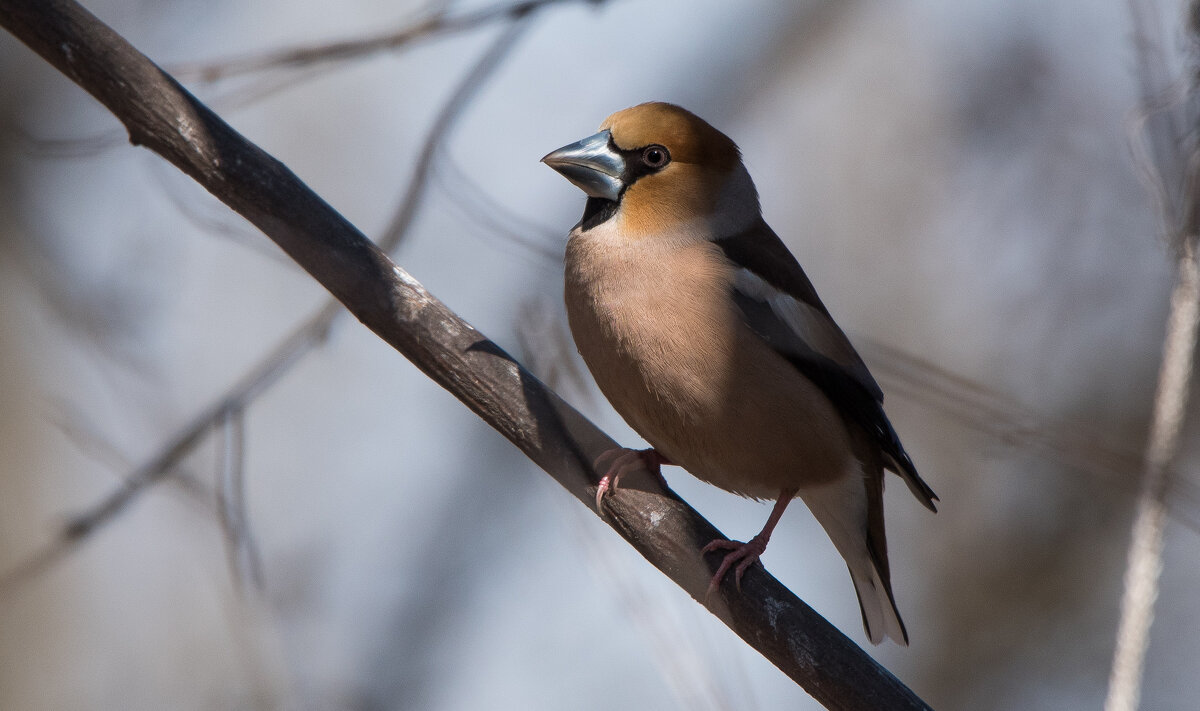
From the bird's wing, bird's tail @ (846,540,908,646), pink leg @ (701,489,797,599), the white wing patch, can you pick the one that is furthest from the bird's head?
bird's tail @ (846,540,908,646)

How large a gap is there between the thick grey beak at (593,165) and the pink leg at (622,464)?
2.94 feet

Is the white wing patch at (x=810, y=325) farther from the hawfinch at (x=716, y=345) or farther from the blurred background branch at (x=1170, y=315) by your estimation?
the blurred background branch at (x=1170, y=315)

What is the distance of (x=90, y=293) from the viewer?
20.8 feet

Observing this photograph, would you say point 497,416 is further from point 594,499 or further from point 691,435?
point 691,435

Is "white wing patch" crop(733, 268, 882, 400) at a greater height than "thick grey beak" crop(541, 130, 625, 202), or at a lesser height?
lesser

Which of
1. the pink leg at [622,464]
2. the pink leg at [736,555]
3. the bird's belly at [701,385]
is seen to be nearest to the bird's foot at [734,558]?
the pink leg at [736,555]

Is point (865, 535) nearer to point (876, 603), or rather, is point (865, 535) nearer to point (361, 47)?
point (876, 603)

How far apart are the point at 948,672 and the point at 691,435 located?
5.28 meters

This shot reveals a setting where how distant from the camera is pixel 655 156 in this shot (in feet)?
12.6

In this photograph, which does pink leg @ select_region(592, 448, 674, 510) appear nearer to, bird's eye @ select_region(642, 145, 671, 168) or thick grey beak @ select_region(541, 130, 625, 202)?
thick grey beak @ select_region(541, 130, 625, 202)

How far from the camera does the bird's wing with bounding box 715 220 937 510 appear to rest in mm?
3559

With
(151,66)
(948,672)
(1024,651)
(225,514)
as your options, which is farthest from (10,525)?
(1024,651)

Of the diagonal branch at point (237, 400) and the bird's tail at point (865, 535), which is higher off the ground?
the diagonal branch at point (237, 400)

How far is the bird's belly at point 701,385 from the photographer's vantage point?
3.34 m
